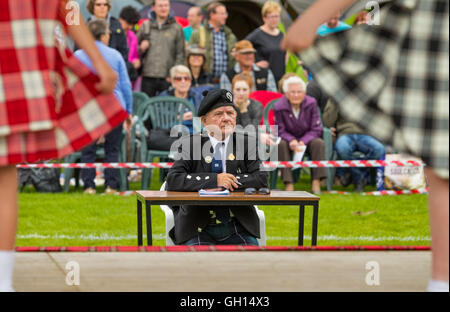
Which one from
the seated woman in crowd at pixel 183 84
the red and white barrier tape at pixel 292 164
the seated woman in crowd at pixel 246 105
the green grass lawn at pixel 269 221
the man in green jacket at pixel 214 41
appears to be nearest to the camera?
the green grass lawn at pixel 269 221

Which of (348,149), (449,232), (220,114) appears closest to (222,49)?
(348,149)

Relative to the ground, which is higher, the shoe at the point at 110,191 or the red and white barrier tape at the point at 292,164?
the red and white barrier tape at the point at 292,164

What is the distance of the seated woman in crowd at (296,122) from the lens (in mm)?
9680

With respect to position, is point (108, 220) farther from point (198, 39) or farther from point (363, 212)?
point (198, 39)

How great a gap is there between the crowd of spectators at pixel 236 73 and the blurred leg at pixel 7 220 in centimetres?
595

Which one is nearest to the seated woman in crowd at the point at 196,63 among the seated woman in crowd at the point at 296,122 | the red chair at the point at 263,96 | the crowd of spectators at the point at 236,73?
the crowd of spectators at the point at 236,73

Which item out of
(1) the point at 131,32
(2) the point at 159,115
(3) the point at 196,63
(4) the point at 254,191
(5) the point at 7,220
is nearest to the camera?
(5) the point at 7,220

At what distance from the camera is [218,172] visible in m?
4.88

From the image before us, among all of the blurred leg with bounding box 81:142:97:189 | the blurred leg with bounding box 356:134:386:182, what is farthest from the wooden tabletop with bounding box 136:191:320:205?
the blurred leg with bounding box 356:134:386:182

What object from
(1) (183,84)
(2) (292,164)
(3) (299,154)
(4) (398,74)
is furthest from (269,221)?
(4) (398,74)

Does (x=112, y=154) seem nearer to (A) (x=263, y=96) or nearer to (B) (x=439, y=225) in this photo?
(A) (x=263, y=96)

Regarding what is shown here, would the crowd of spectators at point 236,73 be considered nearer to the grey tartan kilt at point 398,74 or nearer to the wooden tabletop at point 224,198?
the wooden tabletop at point 224,198

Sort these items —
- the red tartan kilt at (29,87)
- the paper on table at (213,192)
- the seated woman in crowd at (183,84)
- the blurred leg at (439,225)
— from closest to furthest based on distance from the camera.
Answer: the blurred leg at (439,225) < the red tartan kilt at (29,87) < the paper on table at (213,192) < the seated woman in crowd at (183,84)

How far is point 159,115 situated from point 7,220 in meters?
7.02
